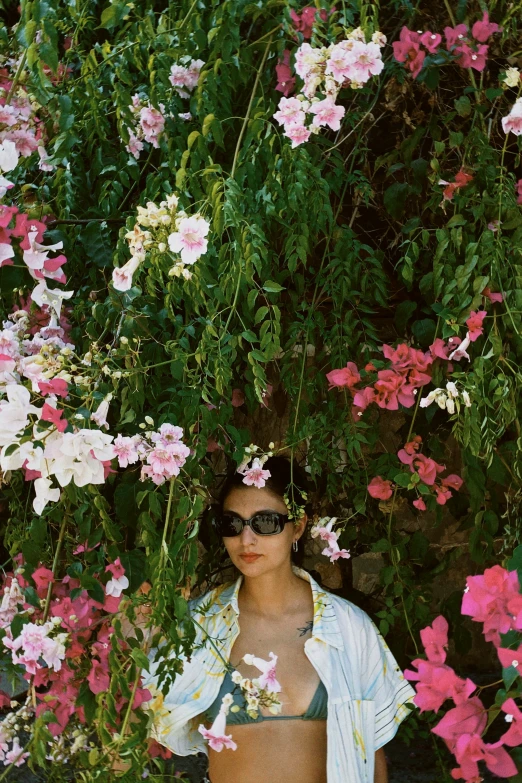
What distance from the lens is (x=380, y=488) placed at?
200 centimetres

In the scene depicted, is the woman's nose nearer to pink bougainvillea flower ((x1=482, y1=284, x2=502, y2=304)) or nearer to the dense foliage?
the dense foliage

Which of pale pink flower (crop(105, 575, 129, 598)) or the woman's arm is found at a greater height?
pale pink flower (crop(105, 575, 129, 598))

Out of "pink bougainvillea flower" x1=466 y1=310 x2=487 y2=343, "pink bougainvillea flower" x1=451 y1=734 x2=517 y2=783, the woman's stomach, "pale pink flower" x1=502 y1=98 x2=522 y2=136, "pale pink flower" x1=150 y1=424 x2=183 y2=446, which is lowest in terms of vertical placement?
the woman's stomach

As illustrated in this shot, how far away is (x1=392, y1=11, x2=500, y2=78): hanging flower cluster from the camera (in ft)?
5.92

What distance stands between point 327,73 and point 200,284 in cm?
44

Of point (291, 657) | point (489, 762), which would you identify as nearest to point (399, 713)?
point (291, 657)

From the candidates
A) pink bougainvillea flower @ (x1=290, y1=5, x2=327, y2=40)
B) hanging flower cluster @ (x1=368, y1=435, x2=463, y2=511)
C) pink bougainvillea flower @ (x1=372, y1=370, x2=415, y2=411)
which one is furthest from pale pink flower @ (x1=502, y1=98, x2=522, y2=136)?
hanging flower cluster @ (x1=368, y1=435, x2=463, y2=511)

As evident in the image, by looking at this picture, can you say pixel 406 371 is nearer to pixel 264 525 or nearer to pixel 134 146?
pixel 264 525

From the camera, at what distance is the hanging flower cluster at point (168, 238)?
4.97 ft

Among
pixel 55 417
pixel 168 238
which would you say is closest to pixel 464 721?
pixel 55 417

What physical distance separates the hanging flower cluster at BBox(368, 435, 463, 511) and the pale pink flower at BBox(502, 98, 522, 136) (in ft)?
2.10

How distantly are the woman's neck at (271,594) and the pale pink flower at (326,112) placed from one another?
3.15 feet

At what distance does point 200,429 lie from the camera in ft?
5.69

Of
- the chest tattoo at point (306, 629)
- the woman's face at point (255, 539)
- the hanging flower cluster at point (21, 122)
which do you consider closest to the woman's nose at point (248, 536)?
the woman's face at point (255, 539)
